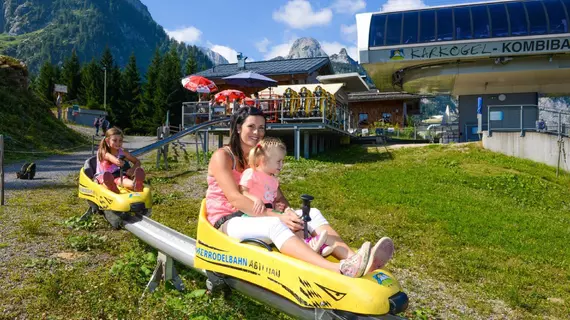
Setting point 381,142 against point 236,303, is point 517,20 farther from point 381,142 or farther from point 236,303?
point 236,303

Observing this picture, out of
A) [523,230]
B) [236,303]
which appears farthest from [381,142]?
[236,303]

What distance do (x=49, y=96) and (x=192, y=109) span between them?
50167 millimetres

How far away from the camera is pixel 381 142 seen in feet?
83.1

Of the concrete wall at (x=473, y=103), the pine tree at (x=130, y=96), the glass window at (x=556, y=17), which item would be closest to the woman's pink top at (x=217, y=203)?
the glass window at (x=556, y=17)

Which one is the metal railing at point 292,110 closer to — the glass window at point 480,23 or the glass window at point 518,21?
the glass window at point 480,23

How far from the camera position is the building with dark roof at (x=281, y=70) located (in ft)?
112

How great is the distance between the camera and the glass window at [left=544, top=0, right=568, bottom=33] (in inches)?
850

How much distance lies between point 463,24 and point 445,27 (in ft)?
2.92

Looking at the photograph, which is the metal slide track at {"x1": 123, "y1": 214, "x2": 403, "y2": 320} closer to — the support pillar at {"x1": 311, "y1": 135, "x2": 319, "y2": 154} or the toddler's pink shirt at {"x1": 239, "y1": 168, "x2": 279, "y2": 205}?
the toddler's pink shirt at {"x1": 239, "y1": 168, "x2": 279, "y2": 205}

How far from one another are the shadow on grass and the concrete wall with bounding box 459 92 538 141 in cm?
762

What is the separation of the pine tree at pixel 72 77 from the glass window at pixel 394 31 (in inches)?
2140

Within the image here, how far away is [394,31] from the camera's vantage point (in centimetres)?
2362

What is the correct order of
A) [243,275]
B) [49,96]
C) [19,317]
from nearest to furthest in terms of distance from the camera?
[243,275], [19,317], [49,96]

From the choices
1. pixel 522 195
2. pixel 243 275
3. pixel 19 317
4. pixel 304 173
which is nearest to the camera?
pixel 243 275
